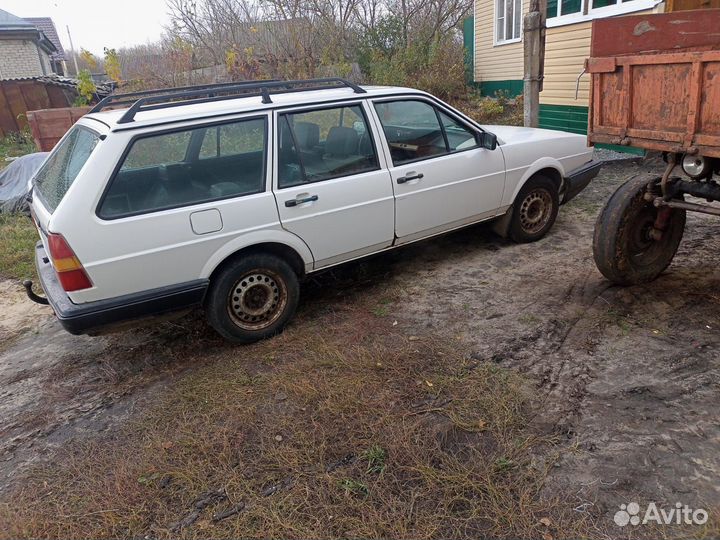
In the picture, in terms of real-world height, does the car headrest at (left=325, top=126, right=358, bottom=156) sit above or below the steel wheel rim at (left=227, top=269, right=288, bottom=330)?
above

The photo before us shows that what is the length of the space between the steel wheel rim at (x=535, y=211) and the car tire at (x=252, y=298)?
2.68 meters

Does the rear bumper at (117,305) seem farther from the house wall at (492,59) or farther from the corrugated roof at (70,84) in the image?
the corrugated roof at (70,84)

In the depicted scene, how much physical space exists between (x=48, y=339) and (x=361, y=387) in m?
2.88

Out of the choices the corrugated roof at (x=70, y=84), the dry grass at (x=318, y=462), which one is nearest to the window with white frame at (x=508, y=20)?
the dry grass at (x=318, y=462)

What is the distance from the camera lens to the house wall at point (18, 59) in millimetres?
22688

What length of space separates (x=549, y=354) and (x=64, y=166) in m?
3.65

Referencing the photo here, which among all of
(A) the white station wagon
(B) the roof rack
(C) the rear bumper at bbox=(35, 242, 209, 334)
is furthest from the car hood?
(C) the rear bumper at bbox=(35, 242, 209, 334)

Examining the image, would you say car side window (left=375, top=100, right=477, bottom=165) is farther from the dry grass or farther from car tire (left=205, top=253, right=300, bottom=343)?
the dry grass

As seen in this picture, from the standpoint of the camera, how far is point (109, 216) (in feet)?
11.2

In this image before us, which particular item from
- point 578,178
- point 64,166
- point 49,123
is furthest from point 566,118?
point 49,123

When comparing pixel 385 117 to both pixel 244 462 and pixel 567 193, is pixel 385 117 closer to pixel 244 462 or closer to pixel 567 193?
pixel 567 193

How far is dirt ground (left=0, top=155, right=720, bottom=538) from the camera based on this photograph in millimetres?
2660

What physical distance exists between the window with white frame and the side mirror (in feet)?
29.6

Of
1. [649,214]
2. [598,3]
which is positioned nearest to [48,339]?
[649,214]
